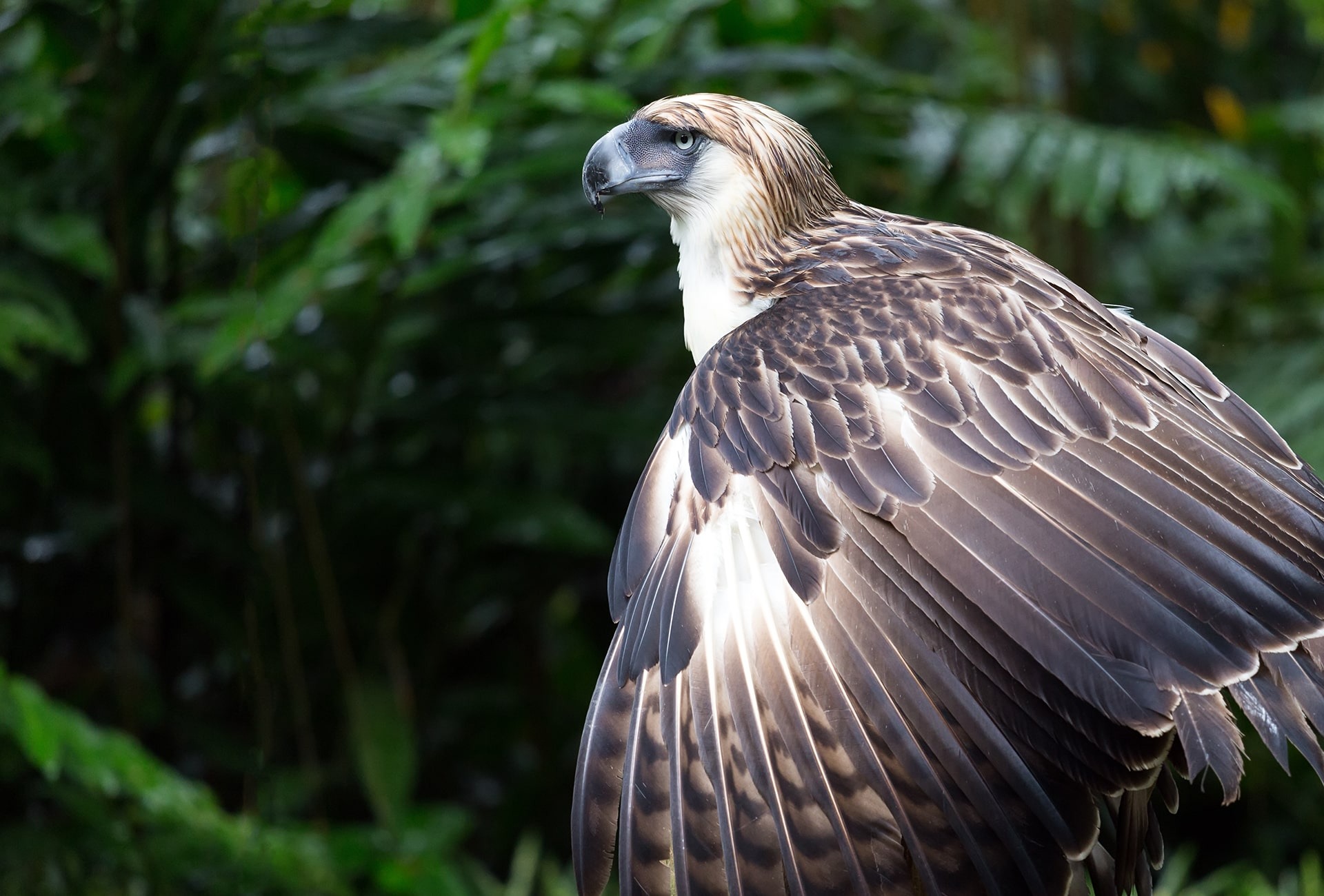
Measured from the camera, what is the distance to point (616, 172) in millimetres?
2396

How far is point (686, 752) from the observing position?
181cm

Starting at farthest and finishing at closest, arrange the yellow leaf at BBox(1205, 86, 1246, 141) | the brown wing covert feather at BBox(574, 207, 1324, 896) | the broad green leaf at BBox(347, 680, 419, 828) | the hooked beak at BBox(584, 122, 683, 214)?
the yellow leaf at BBox(1205, 86, 1246, 141)
the broad green leaf at BBox(347, 680, 419, 828)
the hooked beak at BBox(584, 122, 683, 214)
the brown wing covert feather at BBox(574, 207, 1324, 896)

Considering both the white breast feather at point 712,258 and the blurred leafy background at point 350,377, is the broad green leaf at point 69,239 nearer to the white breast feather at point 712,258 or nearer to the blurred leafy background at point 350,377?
the blurred leafy background at point 350,377

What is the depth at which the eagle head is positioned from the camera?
7.88ft

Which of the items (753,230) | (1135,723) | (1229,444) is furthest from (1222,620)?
(753,230)

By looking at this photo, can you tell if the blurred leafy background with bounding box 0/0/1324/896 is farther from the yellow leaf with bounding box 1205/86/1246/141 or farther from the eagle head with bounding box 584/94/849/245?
the eagle head with bounding box 584/94/849/245

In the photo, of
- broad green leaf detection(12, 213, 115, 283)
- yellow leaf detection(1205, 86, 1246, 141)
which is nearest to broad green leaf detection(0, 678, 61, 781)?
broad green leaf detection(12, 213, 115, 283)

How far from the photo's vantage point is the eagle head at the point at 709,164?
2.40m

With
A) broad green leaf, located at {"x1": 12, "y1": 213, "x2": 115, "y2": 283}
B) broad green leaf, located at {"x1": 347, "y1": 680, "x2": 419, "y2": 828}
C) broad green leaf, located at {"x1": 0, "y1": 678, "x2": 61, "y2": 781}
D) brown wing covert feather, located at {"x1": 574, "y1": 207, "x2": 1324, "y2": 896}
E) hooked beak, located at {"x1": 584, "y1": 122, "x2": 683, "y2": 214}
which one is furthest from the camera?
broad green leaf, located at {"x1": 347, "y1": 680, "x2": 419, "y2": 828}

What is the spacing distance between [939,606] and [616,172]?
1.04 meters

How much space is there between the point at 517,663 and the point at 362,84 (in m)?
1.99

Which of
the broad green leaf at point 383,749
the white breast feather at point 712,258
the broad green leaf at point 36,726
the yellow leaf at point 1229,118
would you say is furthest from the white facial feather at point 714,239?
the yellow leaf at point 1229,118

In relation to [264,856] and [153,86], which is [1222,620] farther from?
[153,86]

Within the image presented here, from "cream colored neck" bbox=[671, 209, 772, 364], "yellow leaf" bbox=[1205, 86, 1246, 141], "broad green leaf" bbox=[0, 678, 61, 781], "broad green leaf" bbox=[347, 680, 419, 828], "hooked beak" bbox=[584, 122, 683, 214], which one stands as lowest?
"broad green leaf" bbox=[347, 680, 419, 828]
